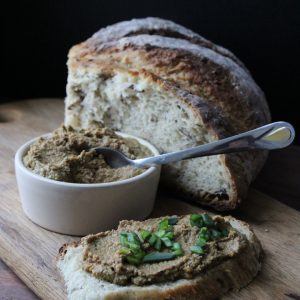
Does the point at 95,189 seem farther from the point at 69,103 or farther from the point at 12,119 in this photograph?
the point at 12,119

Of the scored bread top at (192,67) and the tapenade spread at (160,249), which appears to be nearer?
the tapenade spread at (160,249)

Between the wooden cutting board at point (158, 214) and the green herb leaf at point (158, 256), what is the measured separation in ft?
0.89

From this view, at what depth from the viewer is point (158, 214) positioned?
276cm

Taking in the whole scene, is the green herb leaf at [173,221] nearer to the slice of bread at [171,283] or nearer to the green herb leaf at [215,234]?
the green herb leaf at [215,234]

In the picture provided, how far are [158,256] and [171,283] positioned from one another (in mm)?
107

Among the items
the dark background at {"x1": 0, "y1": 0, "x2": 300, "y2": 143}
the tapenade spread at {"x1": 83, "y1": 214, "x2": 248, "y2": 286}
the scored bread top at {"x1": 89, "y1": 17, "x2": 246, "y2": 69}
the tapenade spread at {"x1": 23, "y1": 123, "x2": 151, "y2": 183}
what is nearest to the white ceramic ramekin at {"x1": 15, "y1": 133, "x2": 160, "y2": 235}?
the tapenade spread at {"x1": 23, "y1": 123, "x2": 151, "y2": 183}

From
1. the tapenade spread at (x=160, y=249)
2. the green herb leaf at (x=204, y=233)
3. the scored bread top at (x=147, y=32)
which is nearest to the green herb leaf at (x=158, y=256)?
the tapenade spread at (x=160, y=249)

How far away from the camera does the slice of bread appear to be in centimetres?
195

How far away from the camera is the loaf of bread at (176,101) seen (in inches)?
108

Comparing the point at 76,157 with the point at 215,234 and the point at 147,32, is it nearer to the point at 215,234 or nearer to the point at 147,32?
the point at 215,234

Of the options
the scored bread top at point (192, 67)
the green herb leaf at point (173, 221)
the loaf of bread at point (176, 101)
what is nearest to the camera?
the green herb leaf at point (173, 221)

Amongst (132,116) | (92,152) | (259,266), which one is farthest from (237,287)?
(132,116)

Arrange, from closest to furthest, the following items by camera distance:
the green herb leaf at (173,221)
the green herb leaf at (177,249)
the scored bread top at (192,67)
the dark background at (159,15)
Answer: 1. the green herb leaf at (177,249)
2. the green herb leaf at (173,221)
3. the scored bread top at (192,67)
4. the dark background at (159,15)

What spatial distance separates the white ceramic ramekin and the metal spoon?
73 millimetres
